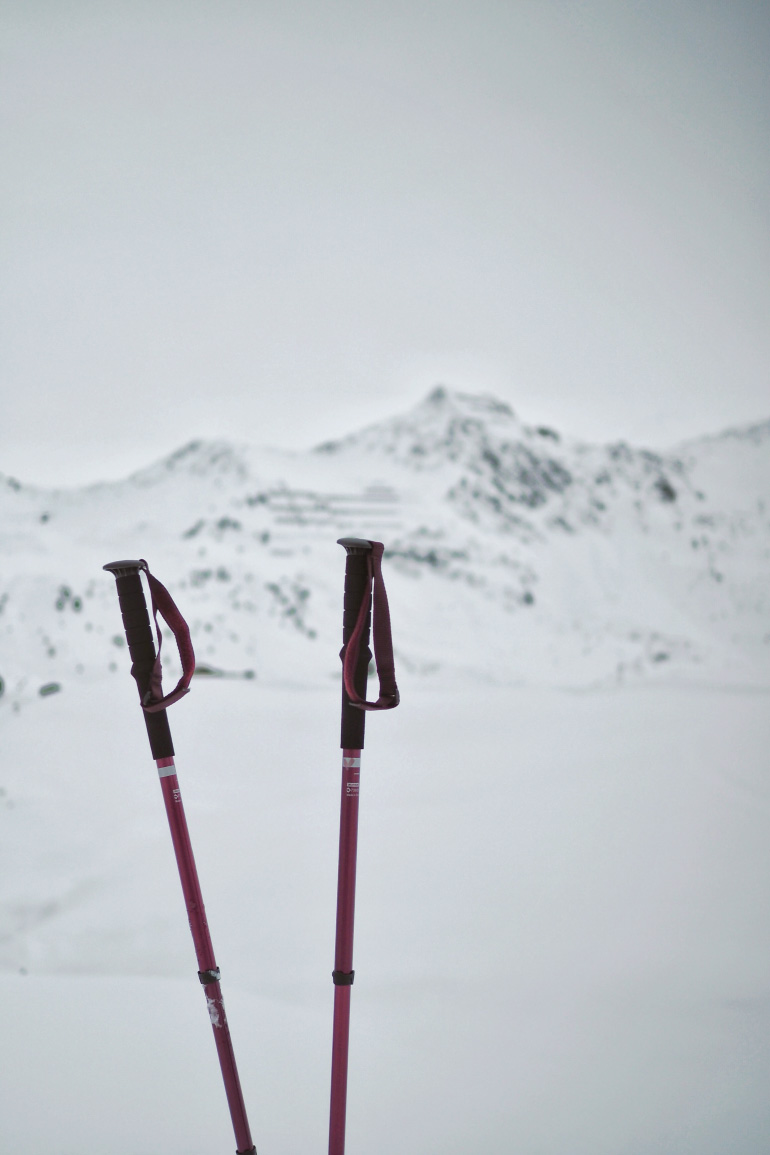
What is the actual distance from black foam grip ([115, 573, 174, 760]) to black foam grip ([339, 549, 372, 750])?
180 millimetres

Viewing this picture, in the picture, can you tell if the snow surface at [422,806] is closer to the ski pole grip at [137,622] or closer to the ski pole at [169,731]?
the ski pole at [169,731]

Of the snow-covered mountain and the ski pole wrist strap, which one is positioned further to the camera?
the snow-covered mountain

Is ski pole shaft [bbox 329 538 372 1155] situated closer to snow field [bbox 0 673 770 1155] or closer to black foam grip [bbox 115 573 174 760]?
black foam grip [bbox 115 573 174 760]

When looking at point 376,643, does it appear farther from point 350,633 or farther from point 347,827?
point 347,827

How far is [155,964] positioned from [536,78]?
1.66 m

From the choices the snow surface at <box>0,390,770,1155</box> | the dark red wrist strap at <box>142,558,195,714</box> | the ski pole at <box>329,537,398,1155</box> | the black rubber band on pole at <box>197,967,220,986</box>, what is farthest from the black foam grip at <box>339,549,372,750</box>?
the snow surface at <box>0,390,770,1155</box>

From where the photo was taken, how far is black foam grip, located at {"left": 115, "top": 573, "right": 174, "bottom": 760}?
866mm

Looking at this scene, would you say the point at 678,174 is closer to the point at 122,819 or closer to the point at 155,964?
the point at 122,819

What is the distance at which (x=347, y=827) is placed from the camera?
0.91 m

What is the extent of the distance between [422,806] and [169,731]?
72 centimetres

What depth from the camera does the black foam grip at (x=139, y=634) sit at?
2.84 ft

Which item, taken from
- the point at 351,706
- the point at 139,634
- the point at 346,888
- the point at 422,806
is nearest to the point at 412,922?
the point at 422,806

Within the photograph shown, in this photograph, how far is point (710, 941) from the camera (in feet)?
4.89

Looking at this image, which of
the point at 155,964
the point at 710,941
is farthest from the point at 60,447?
the point at 710,941
